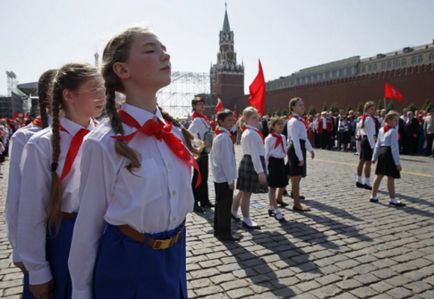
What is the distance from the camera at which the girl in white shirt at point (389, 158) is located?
6.31m

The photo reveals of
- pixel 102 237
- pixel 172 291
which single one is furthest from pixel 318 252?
pixel 102 237

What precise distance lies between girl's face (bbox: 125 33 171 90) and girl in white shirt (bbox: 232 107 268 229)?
11.6ft

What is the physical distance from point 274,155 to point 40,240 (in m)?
4.61

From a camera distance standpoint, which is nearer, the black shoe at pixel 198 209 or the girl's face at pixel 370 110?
the black shoe at pixel 198 209

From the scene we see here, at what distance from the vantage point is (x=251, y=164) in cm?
515

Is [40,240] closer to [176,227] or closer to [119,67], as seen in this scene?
[176,227]

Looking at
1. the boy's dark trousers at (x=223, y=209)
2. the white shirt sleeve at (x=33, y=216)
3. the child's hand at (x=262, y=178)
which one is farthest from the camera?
the child's hand at (x=262, y=178)

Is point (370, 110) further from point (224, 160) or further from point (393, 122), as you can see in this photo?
point (224, 160)

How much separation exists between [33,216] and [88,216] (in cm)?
56

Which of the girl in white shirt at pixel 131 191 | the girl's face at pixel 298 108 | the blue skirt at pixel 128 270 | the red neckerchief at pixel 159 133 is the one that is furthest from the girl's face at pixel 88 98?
the girl's face at pixel 298 108

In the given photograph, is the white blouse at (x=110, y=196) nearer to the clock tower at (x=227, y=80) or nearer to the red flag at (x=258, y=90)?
the red flag at (x=258, y=90)

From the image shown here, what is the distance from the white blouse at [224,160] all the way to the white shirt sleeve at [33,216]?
119 inches

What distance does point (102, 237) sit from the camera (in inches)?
57.2

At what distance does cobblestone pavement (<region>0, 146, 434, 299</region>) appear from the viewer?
324cm
